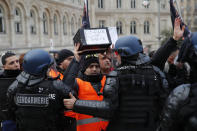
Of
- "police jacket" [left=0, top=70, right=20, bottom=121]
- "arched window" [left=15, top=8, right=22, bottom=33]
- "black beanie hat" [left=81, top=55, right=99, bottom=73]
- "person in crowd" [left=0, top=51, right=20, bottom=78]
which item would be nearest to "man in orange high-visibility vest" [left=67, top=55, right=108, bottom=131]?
"black beanie hat" [left=81, top=55, right=99, bottom=73]

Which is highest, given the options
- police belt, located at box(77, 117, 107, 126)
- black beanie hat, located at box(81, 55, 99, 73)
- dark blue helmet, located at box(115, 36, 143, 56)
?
dark blue helmet, located at box(115, 36, 143, 56)

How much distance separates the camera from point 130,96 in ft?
7.85

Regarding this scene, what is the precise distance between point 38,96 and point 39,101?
0.19 feet

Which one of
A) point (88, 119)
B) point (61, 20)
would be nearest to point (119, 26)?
point (61, 20)

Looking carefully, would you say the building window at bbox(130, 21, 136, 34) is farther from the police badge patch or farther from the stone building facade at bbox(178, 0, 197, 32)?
the police badge patch

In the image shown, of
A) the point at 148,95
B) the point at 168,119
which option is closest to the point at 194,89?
the point at 168,119

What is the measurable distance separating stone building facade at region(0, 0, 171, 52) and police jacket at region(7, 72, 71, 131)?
45.3 feet

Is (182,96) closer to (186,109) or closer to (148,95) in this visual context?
(186,109)

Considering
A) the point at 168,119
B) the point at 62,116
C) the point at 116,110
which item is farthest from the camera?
the point at 62,116

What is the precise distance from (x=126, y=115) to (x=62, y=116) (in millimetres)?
786

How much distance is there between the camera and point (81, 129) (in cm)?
301

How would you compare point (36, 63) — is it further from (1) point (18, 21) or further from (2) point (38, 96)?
(1) point (18, 21)

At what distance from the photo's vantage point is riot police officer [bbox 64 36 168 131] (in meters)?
2.35

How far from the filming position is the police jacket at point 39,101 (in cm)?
245
